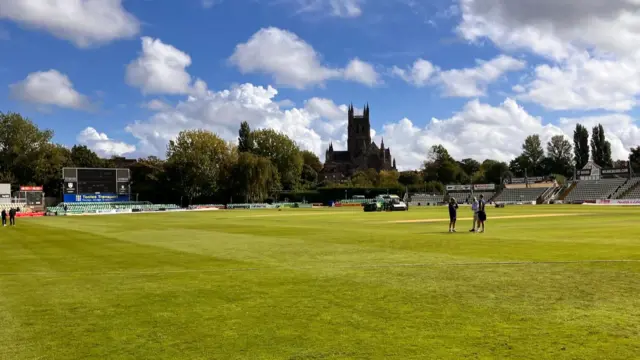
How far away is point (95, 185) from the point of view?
323 feet

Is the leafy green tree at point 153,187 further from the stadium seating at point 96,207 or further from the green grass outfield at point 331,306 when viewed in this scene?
the green grass outfield at point 331,306

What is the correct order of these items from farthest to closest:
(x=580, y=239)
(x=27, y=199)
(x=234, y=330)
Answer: (x=27, y=199)
(x=580, y=239)
(x=234, y=330)

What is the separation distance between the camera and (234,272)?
46.9 ft

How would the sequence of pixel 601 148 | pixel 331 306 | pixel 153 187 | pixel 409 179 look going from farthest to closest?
1. pixel 409 179
2. pixel 601 148
3. pixel 153 187
4. pixel 331 306

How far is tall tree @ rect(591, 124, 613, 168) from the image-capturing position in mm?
134625

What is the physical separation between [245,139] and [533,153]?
93.0 metres

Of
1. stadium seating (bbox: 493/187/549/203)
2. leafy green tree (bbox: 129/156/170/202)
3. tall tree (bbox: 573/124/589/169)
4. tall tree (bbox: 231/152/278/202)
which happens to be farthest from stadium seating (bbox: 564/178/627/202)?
leafy green tree (bbox: 129/156/170/202)

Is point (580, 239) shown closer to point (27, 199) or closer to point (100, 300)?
point (100, 300)

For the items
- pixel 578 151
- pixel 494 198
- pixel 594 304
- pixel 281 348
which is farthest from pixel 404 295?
pixel 578 151

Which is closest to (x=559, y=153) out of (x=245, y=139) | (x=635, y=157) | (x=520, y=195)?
(x=635, y=157)

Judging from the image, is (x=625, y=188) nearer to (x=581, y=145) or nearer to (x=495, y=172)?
(x=581, y=145)

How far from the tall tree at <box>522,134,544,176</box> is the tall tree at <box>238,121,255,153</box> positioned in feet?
289

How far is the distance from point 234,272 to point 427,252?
7052 millimetres

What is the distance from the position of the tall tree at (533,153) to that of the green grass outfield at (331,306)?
159 metres
